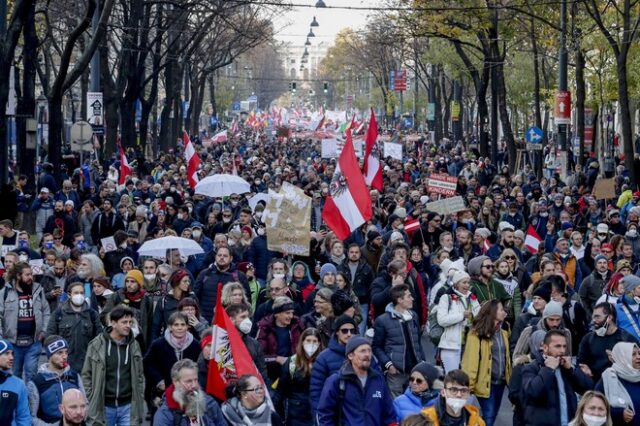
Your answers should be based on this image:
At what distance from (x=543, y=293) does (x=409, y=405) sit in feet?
10.7

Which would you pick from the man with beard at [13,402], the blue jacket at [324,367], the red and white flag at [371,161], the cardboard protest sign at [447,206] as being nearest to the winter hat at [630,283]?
the blue jacket at [324,367]

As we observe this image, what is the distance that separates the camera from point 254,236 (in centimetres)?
1848

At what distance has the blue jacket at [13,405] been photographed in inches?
354

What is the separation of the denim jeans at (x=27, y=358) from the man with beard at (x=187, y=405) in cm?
459

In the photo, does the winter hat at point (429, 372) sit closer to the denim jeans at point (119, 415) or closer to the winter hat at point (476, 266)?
the denim jeans at point (119, 415)

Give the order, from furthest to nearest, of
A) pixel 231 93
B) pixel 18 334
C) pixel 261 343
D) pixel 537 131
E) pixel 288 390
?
pixel 231 93, pixel 537 131, pixel 18 334, pixel 261 343, pixel 288 390

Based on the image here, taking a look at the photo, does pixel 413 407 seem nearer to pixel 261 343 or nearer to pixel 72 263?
pixel 261 343

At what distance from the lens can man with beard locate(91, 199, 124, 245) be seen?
815 inches

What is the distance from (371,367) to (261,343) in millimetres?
1987

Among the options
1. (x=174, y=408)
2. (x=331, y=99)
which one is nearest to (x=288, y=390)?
(x=174, y=408)

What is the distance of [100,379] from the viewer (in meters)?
10.3

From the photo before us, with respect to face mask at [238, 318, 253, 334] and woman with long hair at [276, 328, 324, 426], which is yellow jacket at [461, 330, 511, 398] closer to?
woman with long hair at [276, 328, 324, 426]

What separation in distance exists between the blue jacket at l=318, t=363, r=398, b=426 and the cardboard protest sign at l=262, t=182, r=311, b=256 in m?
8.18

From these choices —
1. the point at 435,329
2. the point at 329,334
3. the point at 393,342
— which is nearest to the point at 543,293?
the point at 435,329
